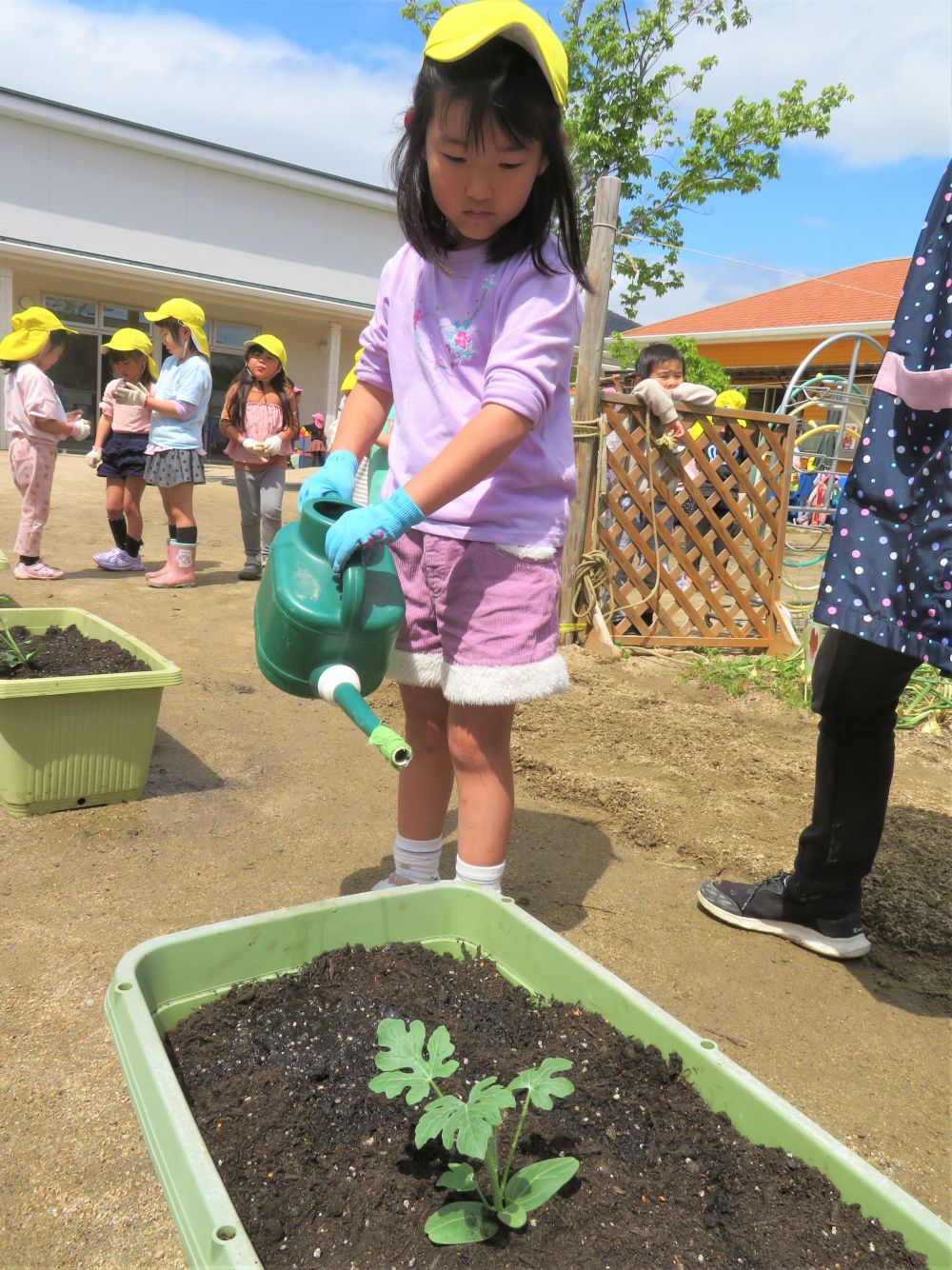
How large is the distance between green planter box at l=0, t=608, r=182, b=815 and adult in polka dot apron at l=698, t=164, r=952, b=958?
1.57m

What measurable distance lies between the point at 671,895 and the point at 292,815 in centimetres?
100

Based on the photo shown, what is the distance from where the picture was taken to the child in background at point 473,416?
1.32 meters

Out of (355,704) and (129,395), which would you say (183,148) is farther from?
(355,704)

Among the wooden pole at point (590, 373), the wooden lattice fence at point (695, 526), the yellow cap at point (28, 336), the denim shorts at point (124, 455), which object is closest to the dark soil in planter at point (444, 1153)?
the wooden pole at point (590, 373)

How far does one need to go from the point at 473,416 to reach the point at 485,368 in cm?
13

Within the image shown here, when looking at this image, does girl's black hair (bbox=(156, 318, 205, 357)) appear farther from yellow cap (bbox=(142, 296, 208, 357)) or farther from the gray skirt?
the gray skirt

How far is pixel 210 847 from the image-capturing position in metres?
2.22

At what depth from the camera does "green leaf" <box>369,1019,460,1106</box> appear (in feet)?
3.24

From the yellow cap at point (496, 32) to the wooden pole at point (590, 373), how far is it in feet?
9.17

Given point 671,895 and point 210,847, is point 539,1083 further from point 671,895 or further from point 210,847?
point 210,847

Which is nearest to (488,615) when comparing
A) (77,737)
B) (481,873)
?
(481,873)

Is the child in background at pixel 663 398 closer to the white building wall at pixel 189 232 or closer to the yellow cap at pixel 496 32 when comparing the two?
the yellow cap at pixel 496 32

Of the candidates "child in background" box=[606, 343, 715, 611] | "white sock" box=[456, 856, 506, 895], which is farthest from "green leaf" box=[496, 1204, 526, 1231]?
"child in background" box=[606, 343, 715, 611]

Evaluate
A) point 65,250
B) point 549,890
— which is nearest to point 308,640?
point 549,890
